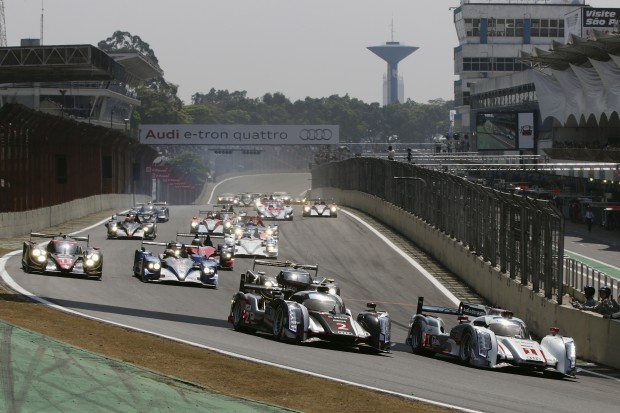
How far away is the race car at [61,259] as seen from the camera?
3372cm

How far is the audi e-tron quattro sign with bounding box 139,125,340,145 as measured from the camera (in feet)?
440

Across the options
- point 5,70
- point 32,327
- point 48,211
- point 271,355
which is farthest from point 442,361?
point 5,70

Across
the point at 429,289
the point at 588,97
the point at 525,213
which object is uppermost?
the point at 588,97

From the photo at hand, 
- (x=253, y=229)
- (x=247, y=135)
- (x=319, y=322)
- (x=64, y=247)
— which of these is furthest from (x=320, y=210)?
(x=247, y=135)

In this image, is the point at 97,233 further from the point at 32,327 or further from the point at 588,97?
the point at 588,97

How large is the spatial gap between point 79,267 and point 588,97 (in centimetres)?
6674

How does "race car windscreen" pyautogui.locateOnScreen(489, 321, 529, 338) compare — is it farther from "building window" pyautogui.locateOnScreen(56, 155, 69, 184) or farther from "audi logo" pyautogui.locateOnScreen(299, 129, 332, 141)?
"audi logo" pyautogui.locateOnScreen(299, 129, 332, 141)

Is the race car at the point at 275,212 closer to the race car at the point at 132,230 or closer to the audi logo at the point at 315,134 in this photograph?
the race car at the point at 132,230

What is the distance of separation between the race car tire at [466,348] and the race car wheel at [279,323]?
3705 millimetres

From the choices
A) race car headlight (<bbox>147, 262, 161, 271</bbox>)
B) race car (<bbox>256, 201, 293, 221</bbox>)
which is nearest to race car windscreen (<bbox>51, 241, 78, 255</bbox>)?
race car headlight (<bbox>147, 262, 161, 271</bbox>)

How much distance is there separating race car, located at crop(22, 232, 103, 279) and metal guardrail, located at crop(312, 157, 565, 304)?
12.6 metres

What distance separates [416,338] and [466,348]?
1.97m

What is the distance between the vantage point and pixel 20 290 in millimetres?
29359

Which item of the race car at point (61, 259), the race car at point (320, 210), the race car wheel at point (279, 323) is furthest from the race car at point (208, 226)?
the race car wheel at point (279, 323)
